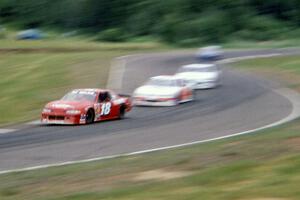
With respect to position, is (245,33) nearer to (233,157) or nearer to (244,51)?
(244,51)

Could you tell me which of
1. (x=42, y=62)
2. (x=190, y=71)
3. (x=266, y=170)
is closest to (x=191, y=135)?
(x=266, y=170)

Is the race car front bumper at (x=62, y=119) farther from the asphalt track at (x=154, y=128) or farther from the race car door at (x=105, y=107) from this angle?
the race car door at (x=105, y=107)

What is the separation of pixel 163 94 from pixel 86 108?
5.93m

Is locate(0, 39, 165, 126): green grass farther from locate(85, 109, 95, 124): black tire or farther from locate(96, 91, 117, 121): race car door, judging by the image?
locate(85, 109, 95, 124): black tire

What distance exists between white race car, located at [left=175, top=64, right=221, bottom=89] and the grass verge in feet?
77.5

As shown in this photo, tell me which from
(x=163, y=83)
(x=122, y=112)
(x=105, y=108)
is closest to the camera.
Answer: (x=105, y=108)

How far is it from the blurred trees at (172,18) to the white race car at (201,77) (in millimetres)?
26029

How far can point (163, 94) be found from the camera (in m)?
32.3

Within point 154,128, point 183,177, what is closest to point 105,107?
point 154,128

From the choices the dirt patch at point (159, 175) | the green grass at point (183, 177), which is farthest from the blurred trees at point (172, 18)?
the dirt patch at point (159, 175)

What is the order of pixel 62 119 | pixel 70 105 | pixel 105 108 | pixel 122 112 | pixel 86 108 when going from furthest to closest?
1. pixel 122 112
2. pixel 105 108
3. pixel 70 105
4. pixel 86 108
5. pixel 62 119

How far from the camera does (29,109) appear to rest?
109 ft

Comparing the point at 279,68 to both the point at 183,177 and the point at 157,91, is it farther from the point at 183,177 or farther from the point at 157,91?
the point at 183,177

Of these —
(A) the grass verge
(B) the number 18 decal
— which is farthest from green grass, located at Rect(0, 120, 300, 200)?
(B) the number 18 decal
